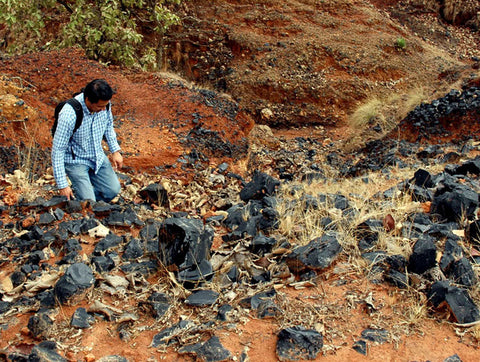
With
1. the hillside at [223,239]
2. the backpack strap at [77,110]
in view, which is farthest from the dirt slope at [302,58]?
the backpack strap at [77,110]

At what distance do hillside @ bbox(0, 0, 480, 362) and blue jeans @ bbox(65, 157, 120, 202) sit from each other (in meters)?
0.25

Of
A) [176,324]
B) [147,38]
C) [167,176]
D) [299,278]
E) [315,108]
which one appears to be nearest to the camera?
[176,324]

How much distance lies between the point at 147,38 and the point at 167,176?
7.58m

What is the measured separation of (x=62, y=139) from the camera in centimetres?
360


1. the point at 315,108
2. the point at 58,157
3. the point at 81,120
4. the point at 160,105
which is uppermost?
the point at 81,120

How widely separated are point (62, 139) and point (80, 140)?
0.81 ft

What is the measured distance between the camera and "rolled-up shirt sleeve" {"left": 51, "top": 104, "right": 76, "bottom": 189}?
3545 millimetres

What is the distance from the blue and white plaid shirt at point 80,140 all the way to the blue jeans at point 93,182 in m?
0.08

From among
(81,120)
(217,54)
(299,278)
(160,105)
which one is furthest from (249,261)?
(217,54)

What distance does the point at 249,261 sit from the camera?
3109mm

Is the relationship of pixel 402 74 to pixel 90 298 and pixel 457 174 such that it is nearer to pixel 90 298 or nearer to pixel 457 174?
pixel 457 174

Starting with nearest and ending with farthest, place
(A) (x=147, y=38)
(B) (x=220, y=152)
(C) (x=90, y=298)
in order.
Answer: (C) (x=90, y=298) < (B) (x=220, y=152) < (A) (x=147, y=38)

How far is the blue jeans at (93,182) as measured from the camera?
157 inches

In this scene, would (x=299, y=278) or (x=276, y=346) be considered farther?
(x=299, y=278)
